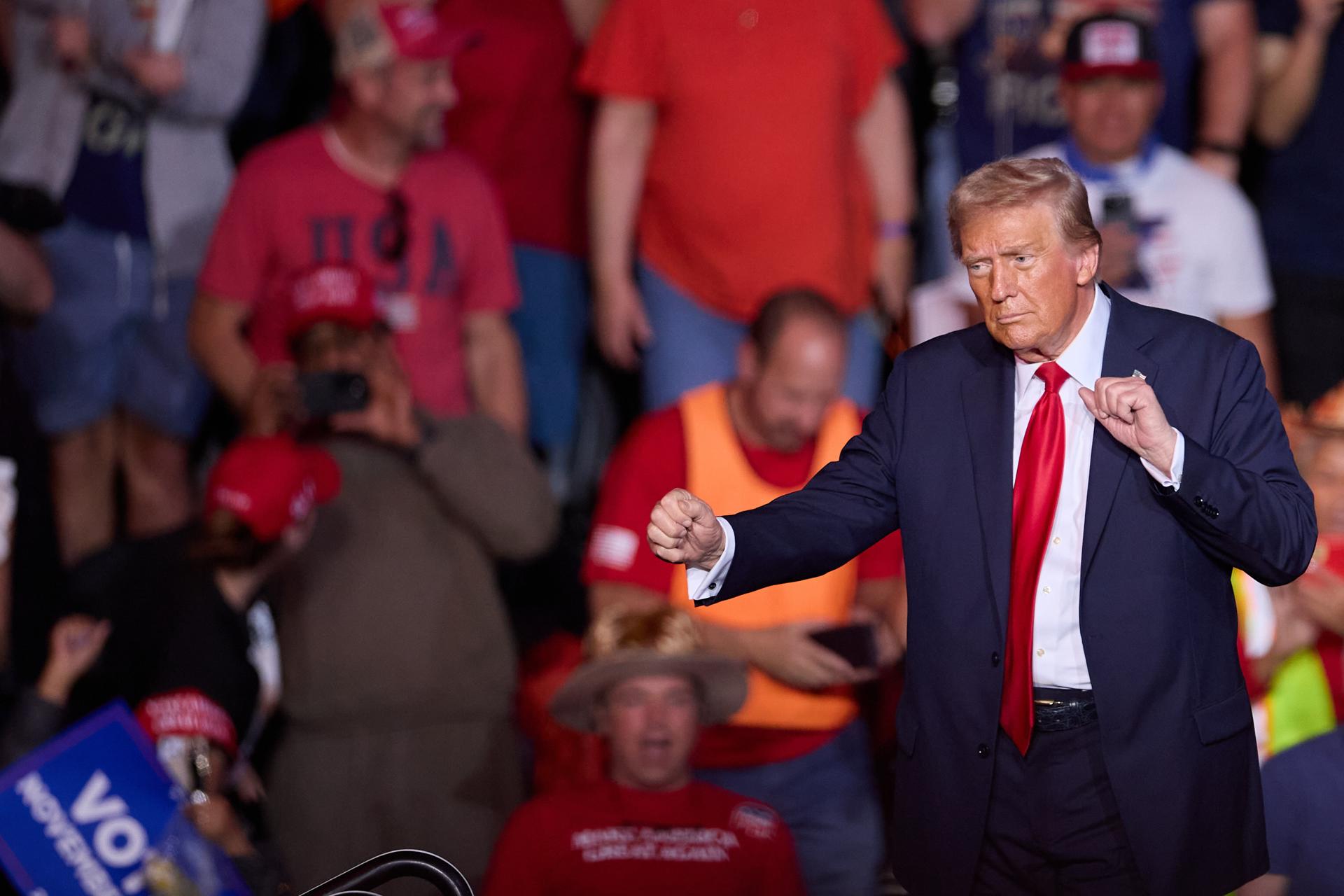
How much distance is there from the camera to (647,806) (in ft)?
11.9

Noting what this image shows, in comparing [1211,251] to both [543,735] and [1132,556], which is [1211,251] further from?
[1132,556]

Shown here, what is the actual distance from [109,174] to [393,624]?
1679mm

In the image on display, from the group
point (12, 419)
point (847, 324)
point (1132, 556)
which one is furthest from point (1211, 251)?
point (12, 419)

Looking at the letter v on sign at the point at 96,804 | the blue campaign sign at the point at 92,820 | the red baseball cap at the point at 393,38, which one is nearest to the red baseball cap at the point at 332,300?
the red baseball cap at the point at 393,38

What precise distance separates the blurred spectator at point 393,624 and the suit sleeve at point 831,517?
1.64 metres

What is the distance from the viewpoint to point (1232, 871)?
240 cm

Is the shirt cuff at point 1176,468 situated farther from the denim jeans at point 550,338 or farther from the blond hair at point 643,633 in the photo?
the denim jeans at point 550,338

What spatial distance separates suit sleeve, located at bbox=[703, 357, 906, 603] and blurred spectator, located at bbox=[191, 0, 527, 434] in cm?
211

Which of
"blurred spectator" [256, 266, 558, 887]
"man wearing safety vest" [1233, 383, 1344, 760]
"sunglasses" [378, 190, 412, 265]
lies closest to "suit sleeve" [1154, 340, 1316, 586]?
"man wearing safety vest" [1233, 383, 1344, 760]

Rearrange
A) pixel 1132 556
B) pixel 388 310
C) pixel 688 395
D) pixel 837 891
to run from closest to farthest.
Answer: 1. pixel 1132 556
2. pixel 837 891
3. pixel 688 395
4. pixel 388 310

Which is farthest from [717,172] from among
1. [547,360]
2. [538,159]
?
[547,360]

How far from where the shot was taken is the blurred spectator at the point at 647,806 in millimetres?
3512

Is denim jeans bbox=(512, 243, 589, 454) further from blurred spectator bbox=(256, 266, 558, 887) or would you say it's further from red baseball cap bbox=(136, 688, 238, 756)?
red baseball cap bbox=(136, 688, 238, 756)

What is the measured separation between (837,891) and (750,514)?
1.83 meters
